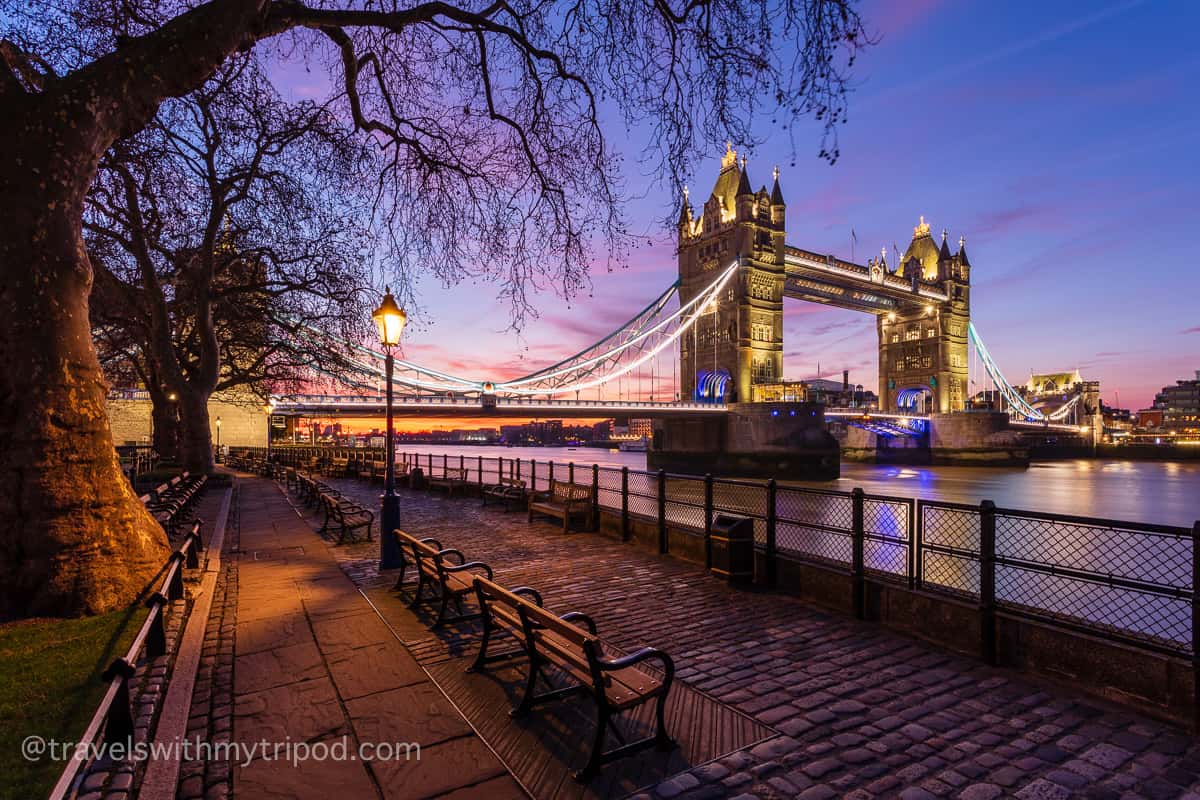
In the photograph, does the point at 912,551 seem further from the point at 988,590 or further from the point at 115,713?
the point at 115,713

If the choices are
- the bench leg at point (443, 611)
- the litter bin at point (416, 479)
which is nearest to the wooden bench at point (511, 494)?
the litter bin at point (416, 479)

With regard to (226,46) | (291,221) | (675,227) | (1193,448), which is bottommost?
(1193,448)

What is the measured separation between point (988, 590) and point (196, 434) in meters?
19.9

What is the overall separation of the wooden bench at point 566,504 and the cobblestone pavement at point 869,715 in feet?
13.1

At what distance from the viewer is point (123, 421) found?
4425 centimetres

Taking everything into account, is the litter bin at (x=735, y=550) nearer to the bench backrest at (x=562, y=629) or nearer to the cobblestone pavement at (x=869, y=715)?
the cobblestone pavement at (x=869, y=715)

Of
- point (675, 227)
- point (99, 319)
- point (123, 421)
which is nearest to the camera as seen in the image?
point (675, 227)

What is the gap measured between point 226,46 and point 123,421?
50077 millimetres

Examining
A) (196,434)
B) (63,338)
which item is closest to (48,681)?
(63,338)

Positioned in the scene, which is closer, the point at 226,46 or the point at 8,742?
the point at 8,742

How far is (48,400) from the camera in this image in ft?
17.3

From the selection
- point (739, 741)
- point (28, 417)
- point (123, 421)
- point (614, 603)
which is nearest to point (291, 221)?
point (28, 417)

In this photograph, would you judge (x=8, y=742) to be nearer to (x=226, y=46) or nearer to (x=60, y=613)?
(x=60, y=613)

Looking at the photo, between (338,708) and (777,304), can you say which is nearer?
(338,708)
